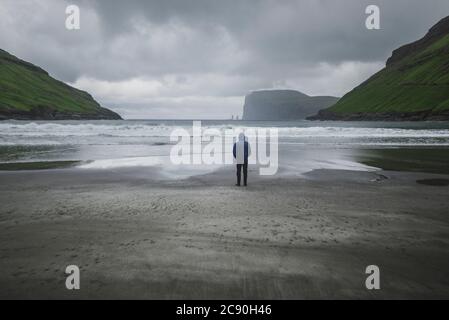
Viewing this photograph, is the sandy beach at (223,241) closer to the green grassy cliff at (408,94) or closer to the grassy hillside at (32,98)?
the green grassy cliff at (408,94)

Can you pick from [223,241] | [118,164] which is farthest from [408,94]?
[223,241]

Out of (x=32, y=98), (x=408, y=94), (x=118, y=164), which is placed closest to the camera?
(x=118, y=164)

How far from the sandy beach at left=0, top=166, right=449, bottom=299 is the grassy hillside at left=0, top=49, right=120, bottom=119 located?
419 ft

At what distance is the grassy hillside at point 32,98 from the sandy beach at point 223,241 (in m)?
128

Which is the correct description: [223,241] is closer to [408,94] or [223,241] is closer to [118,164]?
[118,164]

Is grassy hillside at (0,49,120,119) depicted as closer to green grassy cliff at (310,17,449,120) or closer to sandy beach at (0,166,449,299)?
sandy beach at (0,166,449,299)

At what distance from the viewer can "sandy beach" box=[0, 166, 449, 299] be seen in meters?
4.77

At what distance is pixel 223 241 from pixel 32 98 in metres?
173

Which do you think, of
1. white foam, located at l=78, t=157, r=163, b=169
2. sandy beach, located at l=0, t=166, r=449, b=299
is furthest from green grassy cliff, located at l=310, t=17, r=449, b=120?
sandy beach, located at l=0, t=166, r=449, b=299

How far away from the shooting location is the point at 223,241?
21.9 feet

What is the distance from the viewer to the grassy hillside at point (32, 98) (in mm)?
128250

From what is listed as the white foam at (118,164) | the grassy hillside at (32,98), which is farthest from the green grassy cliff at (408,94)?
the grassy hillside at (32,98)

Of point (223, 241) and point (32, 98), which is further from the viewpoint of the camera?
point (32, 98)

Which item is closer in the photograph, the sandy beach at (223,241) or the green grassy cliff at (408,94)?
the sandy beach at (223,241)
